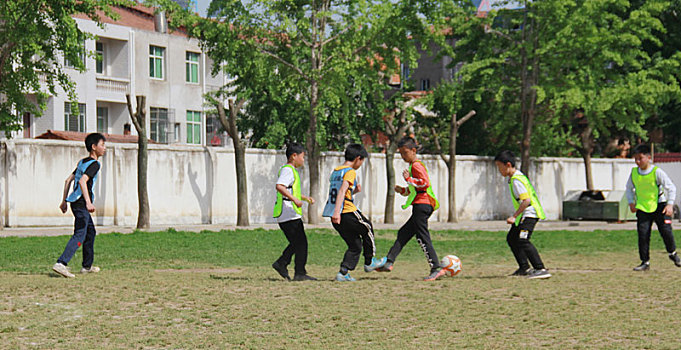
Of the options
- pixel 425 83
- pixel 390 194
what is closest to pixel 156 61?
pixel 390 194

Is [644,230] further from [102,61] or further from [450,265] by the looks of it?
[102,61]

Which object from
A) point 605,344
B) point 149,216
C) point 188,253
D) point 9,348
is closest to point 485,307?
point 605,344

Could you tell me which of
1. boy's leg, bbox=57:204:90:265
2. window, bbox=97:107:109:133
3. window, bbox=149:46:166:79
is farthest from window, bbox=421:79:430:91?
boy's leg, bbox=57:204:90:265

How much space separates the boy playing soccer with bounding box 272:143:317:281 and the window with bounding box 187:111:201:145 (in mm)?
35540

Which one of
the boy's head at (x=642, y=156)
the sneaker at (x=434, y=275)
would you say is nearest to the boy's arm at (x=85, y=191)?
the sneaker at (x=434, y=275)

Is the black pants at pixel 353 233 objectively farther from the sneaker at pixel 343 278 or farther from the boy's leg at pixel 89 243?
the boy's leg at pixel 89 243

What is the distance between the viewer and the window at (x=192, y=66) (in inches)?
1828

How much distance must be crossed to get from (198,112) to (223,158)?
60.3ft

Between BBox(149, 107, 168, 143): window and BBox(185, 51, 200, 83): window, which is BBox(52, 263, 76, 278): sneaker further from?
BBox(185, 51, 200, 83): window

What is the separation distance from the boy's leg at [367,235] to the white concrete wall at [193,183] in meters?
15.7

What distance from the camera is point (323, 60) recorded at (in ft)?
98.1

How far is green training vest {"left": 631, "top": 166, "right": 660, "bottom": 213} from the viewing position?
13734 millimetres

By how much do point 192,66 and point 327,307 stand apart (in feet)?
126

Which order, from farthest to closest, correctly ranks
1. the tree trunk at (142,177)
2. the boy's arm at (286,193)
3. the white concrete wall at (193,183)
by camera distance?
the tree trunk at (142,177)
the white concrete wall at (193,183)
the boy's arm at (286,193)
